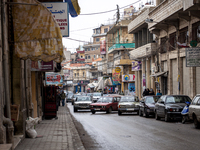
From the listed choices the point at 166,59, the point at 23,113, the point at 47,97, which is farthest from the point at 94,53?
the point at 23,113

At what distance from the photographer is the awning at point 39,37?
384 inches

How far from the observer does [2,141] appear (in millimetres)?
8719

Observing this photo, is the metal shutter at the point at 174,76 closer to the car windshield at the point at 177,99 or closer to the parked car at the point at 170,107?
the parked car at the point at 170,107

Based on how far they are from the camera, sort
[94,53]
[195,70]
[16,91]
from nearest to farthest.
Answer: [16,91], [195,70], [94,53]

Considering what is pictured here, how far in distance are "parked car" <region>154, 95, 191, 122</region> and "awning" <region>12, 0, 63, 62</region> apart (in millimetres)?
11570

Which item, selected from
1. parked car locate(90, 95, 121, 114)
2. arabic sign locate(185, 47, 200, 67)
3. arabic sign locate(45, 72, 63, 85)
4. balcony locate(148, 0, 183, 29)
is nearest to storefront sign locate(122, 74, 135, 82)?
balcony locate(148, 0, 183, 29)

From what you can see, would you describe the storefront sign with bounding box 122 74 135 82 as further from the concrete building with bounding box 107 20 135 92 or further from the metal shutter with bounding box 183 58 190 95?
the metal shutter with bounding box 183 58 190 95

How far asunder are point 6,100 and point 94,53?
414 ft

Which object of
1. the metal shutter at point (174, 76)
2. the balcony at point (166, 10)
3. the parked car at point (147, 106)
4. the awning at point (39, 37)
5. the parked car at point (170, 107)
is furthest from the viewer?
the metal shutter at point (174, 76)

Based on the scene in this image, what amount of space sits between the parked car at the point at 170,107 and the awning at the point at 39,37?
11570 millimetres

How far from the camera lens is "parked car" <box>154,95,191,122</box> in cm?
2003

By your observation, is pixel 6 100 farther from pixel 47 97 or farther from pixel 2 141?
pixel 47 97

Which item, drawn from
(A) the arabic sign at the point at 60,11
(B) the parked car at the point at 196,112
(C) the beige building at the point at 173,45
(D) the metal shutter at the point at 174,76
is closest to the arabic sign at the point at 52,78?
(C) the beige building at the point at 173,45

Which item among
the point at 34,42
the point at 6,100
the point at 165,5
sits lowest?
the point at 6,100
